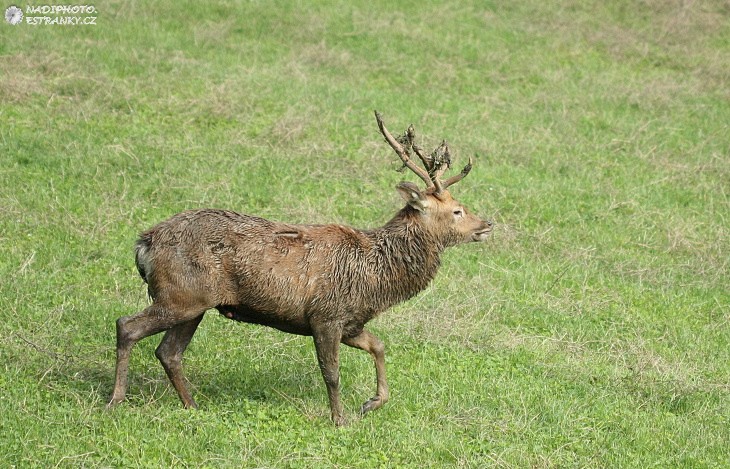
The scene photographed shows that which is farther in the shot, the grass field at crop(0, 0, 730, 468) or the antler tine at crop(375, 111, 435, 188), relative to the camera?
the antler tine at crop(375, 111, 435, 188)

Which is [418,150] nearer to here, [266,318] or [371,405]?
[266,318]

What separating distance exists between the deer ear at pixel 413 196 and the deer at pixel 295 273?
0.4 inches

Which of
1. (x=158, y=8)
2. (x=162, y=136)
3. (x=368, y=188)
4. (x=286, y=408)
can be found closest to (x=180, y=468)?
(x=286, y=408)

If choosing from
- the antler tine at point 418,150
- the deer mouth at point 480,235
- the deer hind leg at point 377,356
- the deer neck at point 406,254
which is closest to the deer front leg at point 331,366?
the deer hind leg at point 377,356

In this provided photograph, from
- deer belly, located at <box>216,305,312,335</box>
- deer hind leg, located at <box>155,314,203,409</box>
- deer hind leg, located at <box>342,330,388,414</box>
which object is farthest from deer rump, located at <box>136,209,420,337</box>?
deer hind leg, located at <box>155,314,203,409</box>

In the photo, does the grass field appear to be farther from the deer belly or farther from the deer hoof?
the deer belly

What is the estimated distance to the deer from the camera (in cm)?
754

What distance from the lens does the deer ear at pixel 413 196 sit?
819cm

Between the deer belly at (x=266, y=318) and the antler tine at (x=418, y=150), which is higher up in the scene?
the antler tine at (x=418, y=150)

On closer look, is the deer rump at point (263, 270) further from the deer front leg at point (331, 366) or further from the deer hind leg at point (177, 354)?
the deer hind leg at point (177, 354)

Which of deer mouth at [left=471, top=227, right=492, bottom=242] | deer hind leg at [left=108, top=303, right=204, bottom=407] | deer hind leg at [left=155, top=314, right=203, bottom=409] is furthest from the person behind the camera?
deer mouth at [left=471, top=227, right=492, bottom=242]

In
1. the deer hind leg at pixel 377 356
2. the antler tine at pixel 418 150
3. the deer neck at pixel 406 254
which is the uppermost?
the antler tine at pixel 418 150

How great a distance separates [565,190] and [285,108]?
165 inches

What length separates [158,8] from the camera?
18.5 meters
